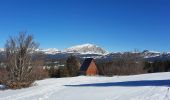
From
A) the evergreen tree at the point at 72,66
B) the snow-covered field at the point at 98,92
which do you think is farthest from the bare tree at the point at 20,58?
the evergreen tree at the point at 72,66

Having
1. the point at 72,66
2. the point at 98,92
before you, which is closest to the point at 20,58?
the point at 98,92

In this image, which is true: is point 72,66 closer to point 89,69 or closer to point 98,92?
point 89,69

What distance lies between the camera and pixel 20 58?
33.3 meters

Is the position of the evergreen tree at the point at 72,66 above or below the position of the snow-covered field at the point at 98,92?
above

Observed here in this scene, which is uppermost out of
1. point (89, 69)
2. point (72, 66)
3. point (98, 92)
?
point (72, 66)

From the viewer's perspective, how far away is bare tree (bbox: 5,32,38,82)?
108 feet

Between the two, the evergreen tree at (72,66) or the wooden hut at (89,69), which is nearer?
the evergreen tree at (72,66)

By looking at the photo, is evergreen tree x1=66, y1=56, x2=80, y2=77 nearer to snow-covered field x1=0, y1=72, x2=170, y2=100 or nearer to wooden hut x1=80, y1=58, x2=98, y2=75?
wooden hut x1=80, y1=58, x2=98, y2=75

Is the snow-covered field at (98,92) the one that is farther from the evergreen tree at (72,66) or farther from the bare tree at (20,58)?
the evergreen tree at (72,66)

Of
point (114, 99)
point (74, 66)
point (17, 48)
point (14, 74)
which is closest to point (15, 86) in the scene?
point (14, 74)

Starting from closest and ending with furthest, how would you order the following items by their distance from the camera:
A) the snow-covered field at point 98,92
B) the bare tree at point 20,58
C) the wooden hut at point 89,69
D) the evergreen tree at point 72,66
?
the snow-covered field at point 98,92 < the bare tree at point 20,58 < the evergreen tree at point 72,66 < the wooden hut at point 89,69

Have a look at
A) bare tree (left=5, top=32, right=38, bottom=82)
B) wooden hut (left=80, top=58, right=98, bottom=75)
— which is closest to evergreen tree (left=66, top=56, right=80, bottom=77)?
wooden hut (left=80, top=58, right=98, bottom=75)

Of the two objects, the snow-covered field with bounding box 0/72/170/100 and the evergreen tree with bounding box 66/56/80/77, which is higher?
the evergreen tree with bounding box 66/56/80/77

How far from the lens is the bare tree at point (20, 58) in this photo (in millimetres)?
33031
